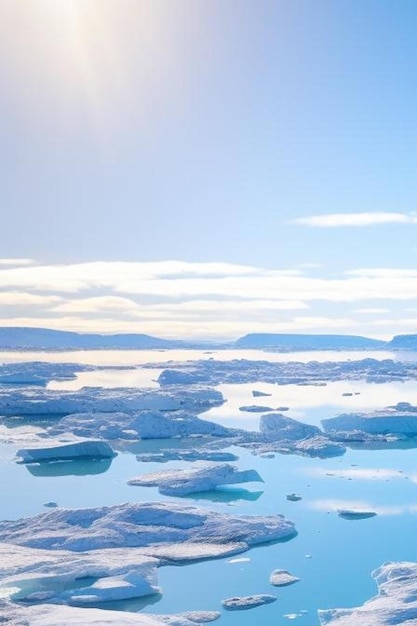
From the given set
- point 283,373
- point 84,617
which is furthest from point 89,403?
point 283,373

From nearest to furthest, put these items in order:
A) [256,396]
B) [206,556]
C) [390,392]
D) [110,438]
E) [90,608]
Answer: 1. [90,608]
2. [206,556]
3. [110,438]
4. [256,396]
5. [390,392]

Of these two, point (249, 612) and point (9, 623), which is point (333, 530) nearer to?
point (249, 612)

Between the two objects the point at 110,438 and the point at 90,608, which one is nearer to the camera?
the point at 90,608

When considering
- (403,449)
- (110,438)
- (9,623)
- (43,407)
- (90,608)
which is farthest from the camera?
(43,407)

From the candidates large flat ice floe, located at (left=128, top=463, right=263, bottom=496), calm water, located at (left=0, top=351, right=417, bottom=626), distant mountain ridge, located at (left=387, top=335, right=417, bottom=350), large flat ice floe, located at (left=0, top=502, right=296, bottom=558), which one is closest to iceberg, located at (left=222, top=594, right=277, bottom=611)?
calm water, located at (left=0, top=351, right=417, bottom=626)

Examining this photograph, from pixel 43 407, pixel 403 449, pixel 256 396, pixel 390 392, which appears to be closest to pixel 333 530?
pixel 403 449

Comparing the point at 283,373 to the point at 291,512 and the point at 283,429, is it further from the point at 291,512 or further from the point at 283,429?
the point at 291,512
